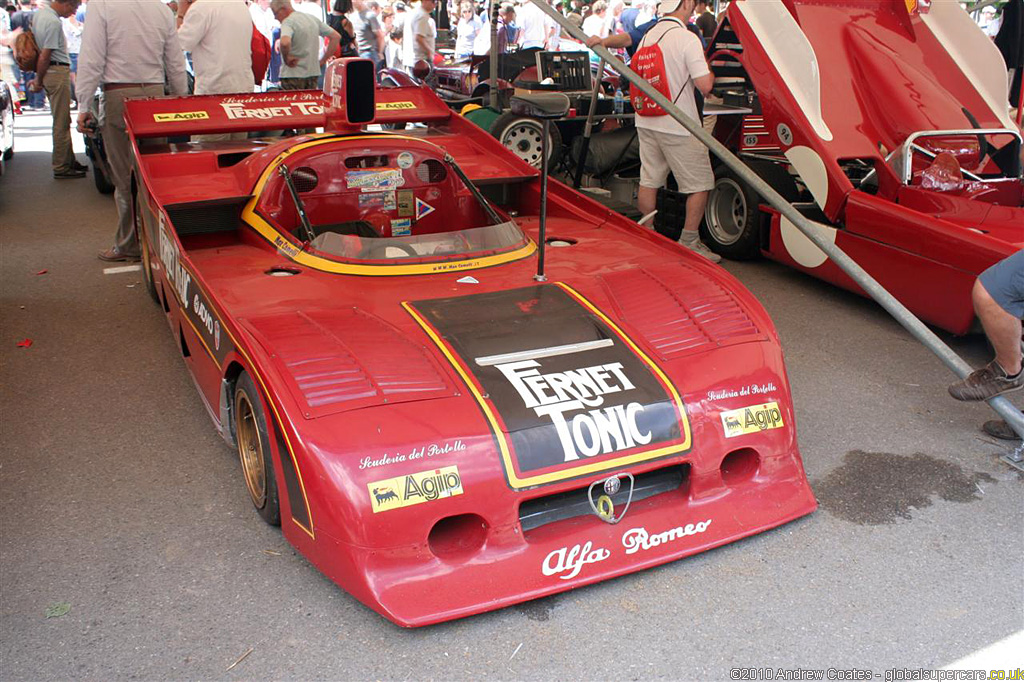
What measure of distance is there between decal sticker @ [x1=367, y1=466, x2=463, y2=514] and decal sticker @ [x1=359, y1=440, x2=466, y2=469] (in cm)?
4

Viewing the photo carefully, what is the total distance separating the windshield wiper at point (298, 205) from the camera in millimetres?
3727

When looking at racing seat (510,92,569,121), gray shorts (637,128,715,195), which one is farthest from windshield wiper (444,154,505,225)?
gray shorts (637,128,715,195)

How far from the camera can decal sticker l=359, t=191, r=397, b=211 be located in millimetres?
4035

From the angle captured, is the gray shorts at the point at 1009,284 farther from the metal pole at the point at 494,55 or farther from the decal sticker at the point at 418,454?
the metal pole at the point at 494,55

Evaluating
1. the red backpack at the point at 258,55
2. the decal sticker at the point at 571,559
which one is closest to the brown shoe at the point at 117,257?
the red backpack at the point at 258,55

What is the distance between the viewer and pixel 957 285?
431cm

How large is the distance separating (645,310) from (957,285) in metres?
2.04

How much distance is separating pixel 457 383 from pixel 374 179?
1.70 metres

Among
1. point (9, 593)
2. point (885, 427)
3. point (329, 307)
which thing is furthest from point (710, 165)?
point (9, 593)

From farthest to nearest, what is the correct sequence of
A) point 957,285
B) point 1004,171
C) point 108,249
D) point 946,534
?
point 108,249 → point 1004,171 → point 957,285 → point 946,534

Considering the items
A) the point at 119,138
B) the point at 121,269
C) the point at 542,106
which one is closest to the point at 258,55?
the point at 119,138

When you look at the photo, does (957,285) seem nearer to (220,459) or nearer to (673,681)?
(673,681)

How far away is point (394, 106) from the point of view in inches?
212

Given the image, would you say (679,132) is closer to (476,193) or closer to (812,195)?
(812,195)
